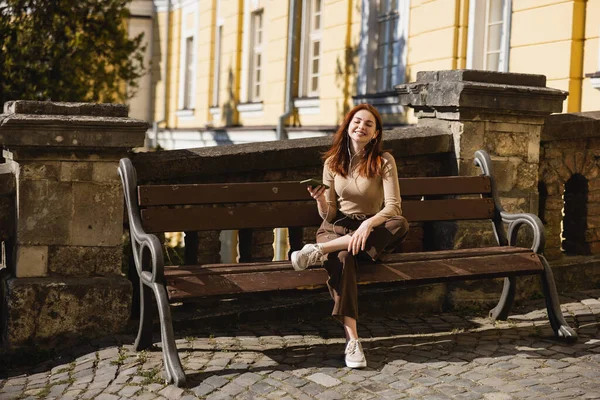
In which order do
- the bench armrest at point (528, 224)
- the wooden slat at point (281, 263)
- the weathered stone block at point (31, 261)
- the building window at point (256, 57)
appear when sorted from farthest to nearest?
the building window at point (256, 57) → the bench armrest at point (528, 224) → the weathered stone block at point (31, 261) → the wooden slat at point (281, 263)

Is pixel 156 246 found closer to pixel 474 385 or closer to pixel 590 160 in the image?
pixel 474 385

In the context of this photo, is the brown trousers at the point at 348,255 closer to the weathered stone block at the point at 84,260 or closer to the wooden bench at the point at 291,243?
the wooden bench at the point at 291,243

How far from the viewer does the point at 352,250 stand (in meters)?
5.18

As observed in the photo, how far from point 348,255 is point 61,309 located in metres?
1.69

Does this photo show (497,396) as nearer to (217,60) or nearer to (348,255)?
(348,255)

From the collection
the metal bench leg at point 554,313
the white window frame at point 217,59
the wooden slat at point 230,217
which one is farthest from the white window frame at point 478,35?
the white window frame at point 217,59

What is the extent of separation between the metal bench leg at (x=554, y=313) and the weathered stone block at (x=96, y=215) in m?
2.51

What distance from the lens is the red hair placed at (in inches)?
212

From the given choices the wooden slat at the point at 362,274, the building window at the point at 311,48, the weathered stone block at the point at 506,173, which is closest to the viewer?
the wooden slat at the point at 362,274

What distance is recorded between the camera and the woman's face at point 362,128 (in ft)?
17.7

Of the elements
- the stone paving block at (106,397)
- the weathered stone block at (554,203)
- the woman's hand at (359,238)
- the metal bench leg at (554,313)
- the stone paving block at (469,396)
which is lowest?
the stone paving block at (106,397)

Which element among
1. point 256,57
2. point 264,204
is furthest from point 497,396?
point 256,57

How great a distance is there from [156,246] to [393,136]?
83.2 inches

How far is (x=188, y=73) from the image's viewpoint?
70.9 ft
